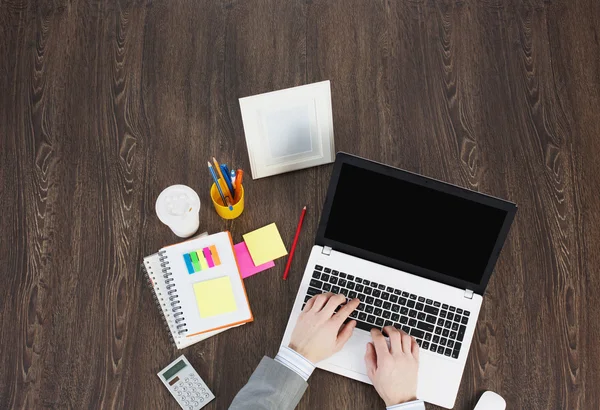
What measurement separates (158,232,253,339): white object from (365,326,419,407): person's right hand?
264 mm

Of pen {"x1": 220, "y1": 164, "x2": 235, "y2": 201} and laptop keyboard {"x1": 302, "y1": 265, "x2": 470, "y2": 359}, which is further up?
pen {"x1": 220, "y1": 164, "x2": 235, "y2": 201}

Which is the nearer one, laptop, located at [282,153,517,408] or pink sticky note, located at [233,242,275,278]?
laptop, located at [282,153,517,408]

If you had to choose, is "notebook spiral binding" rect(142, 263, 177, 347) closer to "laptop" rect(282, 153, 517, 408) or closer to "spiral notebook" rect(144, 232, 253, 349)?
"spiral notebook" rect(144, 232, 253, 349)

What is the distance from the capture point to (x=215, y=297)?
1141mm

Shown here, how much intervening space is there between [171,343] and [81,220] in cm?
35

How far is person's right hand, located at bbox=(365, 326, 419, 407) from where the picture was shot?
1.07 m

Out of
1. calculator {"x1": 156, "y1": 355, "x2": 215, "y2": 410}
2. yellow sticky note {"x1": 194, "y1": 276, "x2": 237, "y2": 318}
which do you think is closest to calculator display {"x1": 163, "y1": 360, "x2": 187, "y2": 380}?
calculator {"x1": 156, "y1": 355, "x2": 215, "y2": 410}

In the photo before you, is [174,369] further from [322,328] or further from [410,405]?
[410,405]

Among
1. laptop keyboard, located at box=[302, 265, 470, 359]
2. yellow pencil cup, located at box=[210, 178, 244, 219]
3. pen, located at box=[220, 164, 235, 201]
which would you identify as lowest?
laptop keyboard, located at box=[302, 265, 470, 359]

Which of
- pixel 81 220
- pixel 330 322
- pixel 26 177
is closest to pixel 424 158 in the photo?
pixel 330 322

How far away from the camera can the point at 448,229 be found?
1.09m

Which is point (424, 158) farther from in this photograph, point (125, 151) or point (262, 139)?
point (125, 151)

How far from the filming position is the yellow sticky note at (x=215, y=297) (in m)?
1.13

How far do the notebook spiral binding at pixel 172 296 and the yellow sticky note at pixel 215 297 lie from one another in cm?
4
